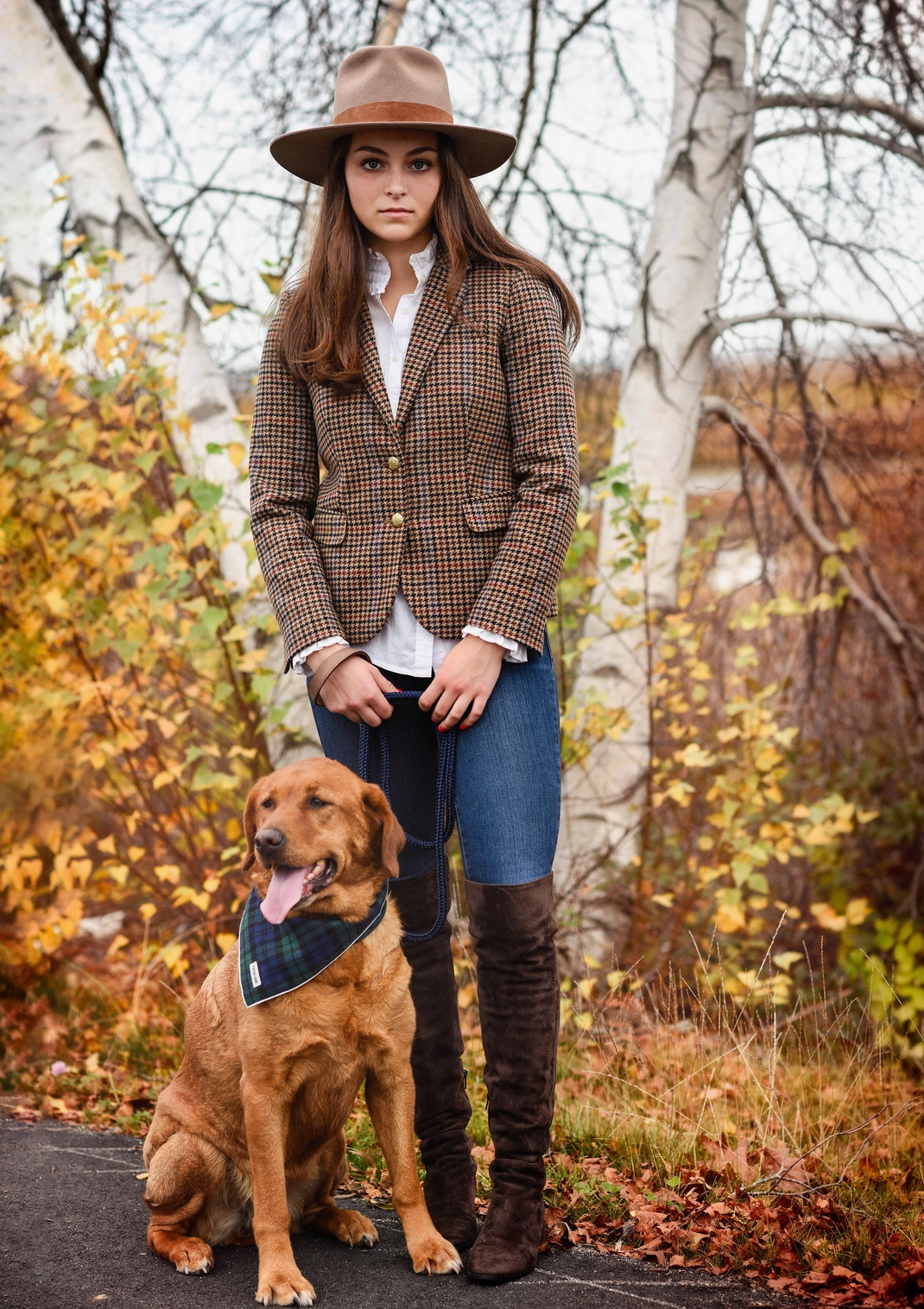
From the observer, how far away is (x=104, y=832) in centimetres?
577

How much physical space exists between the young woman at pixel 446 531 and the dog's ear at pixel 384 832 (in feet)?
0.51

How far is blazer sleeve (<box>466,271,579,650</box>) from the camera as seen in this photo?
7.93 feet

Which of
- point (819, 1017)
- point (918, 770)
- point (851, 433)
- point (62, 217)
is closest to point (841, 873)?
point (918, 770)

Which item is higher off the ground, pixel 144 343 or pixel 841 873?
pixel 144 343

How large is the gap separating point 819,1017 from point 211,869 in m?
2.92

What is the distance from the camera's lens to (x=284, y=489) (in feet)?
8.79

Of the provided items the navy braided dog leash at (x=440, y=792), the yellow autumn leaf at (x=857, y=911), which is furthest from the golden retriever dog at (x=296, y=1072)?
the yellow autumn leaf at (x=857, y=911)

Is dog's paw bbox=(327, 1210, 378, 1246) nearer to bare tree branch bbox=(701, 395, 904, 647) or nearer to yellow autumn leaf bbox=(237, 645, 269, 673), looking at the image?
yellow autumn leaf bbox=(237, 645, 269, 673)

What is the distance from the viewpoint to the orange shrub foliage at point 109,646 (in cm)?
420

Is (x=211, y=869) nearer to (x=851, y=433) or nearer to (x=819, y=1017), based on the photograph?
(x=819, y=1017)

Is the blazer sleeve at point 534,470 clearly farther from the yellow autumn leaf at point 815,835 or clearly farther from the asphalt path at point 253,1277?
the yellow autumn leaf at point 815,835

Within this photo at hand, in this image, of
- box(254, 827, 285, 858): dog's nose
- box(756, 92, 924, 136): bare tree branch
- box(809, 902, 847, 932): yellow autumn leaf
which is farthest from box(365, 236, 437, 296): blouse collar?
box(809, 902, 847, 932): yellow autumn leaf

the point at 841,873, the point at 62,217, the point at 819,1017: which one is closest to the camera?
the point at 819,1017

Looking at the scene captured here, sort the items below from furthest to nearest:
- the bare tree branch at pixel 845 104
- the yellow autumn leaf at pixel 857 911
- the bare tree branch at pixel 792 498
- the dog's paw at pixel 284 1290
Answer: the bare tree branch at pixel 792 498 < the bare tree branch at pixel 845 104 < the yellow autumn leaf at pixel 857 911 < the dog's paw at pixel 284 1290
